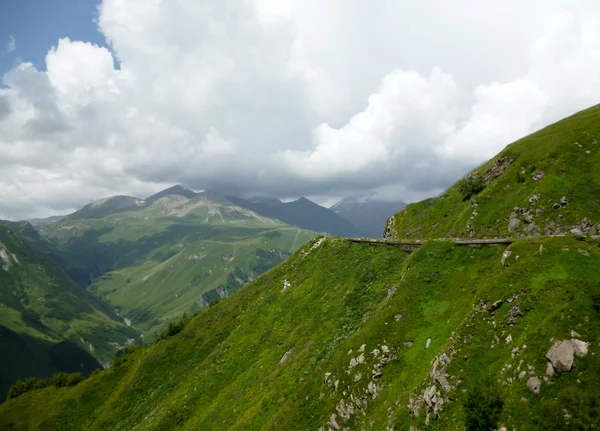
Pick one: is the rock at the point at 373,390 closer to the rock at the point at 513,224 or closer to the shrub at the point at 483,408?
the shrub at the point at 483,408

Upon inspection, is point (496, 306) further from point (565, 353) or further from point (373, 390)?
point (373, 390)

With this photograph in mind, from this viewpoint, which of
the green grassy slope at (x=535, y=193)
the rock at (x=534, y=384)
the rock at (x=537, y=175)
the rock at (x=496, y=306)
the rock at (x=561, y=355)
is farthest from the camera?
the rock at (x=537, y=175)

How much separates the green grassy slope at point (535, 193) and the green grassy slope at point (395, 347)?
20.3 m

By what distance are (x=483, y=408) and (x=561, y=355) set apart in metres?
6.11

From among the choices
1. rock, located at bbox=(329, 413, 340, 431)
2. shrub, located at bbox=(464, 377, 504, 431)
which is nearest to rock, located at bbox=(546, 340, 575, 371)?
shrub, located at bbox=(464, 377, 504, 431)

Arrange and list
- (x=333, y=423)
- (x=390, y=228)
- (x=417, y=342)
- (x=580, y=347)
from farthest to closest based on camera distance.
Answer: (x=390, y=228) < (x=417, y=342) < (x=333, y=423) < (x=580, y=347)

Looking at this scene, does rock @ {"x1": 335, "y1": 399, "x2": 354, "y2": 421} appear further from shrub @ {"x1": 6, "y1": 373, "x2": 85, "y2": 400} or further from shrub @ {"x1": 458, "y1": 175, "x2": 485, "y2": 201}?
shrub @ {"x1": 6, "y1": 373, "x2": 85, "y2": 400}

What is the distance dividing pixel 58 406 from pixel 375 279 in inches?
3840

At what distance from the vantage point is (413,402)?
89.3 feet

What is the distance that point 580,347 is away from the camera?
21.9 metres

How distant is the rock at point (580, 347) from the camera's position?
71.2 feet

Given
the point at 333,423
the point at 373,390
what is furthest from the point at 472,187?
the point at 333,423

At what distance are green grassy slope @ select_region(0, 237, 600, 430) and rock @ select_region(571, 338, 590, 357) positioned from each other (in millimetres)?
447

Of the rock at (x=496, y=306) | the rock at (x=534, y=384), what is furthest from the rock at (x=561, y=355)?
the rock at (x=496, y=306)
